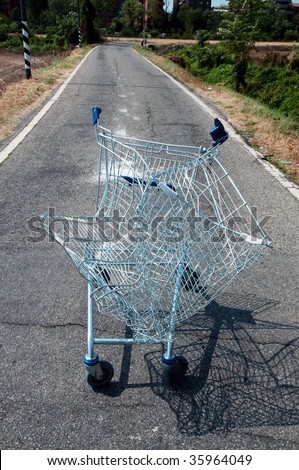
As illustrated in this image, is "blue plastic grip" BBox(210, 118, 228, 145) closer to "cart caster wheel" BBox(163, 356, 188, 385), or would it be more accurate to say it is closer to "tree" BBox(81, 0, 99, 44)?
"cart caster wheel" BBox(163, 356, 188, 385)

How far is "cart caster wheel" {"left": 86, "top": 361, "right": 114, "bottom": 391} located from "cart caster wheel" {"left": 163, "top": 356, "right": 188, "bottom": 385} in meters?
0.32

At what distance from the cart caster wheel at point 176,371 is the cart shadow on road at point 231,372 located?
0.04m

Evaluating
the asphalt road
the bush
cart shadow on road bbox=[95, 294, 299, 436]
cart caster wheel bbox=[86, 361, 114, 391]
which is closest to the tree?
the bush

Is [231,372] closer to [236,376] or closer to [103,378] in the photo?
[236,376]

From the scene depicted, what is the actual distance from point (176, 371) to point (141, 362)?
28 centimetres

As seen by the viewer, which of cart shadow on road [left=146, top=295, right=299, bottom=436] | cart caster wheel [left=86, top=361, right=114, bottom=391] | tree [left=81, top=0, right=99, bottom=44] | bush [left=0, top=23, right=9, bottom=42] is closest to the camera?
cart shadow on road [left=146, top=295, right=299, bottom=436]

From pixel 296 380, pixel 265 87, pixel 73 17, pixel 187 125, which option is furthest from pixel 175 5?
pixel 296 380

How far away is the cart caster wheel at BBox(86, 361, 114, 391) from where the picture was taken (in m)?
2.32

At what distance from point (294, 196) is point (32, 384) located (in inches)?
153

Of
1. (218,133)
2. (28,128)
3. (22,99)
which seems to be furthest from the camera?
(22,99)

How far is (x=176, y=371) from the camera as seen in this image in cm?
236

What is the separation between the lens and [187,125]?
805 cm

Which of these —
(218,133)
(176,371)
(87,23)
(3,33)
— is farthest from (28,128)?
(3,33)
